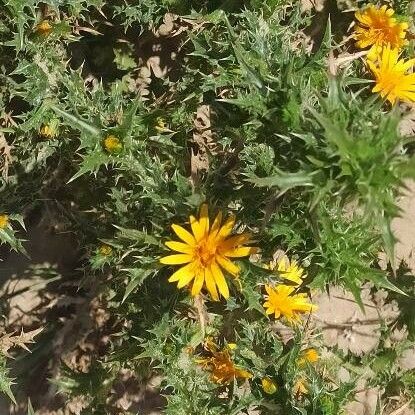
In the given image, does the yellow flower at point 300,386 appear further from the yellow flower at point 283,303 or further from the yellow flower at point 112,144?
the yellow flower at point 112,144

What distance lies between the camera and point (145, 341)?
3.47m

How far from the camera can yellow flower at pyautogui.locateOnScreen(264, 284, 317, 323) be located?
142 inches

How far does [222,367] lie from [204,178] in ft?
3.65

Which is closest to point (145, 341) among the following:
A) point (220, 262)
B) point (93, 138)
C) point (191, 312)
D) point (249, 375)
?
point (191, 312)

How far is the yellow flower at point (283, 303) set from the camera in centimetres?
362

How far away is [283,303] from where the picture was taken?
3.64m

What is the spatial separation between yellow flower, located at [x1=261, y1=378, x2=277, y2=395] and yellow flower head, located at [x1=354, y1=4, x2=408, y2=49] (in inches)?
85.6

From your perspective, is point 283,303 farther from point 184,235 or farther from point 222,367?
point 184,235

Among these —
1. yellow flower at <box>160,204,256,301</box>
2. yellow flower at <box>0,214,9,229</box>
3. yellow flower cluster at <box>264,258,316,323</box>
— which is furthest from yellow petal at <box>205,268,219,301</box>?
yellow flower at <box>0,214,9,229</box>

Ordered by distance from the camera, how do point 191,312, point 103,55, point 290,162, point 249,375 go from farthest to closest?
point 103,55 → point 191,312 → point 249,375 → point 290,162

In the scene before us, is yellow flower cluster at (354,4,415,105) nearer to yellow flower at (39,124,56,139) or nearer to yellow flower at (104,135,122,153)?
yellow flower at (104,135,122,153)

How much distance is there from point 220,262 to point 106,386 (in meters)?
1.59

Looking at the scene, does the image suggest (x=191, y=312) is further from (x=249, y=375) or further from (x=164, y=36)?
(x=164, y=36)

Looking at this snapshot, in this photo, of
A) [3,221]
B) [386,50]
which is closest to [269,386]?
[3,221]
